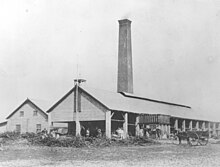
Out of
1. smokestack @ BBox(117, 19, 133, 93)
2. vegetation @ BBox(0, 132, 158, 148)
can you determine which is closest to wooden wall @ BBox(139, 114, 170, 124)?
vegetation @ BBox(0, 132, 158, 148)

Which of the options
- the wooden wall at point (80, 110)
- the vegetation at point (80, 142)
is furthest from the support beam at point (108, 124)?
the vegetation at point (80, 142)

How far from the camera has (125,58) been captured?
149 feet

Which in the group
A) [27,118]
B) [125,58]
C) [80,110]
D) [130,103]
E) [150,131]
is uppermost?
[125,58]

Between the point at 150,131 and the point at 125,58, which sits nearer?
the point at 150,131

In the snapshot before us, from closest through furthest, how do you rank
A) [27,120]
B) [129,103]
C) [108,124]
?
1. [108,124]
2. [129,103]
3. [27,120]

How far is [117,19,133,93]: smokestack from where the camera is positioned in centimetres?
4559

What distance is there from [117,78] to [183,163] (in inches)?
1296

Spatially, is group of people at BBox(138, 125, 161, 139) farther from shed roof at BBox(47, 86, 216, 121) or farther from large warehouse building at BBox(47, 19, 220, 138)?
shed roof at BBox(47, 86, 216, 121)

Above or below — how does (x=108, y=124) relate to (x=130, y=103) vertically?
below

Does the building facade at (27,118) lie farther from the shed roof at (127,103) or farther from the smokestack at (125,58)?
the shed roof at (127,103)

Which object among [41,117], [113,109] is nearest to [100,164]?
[113,109]

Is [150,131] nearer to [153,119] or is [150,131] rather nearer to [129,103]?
[153,119]

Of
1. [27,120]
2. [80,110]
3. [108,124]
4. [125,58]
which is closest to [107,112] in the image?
[108,124]

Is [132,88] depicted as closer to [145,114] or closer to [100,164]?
[145,114]
